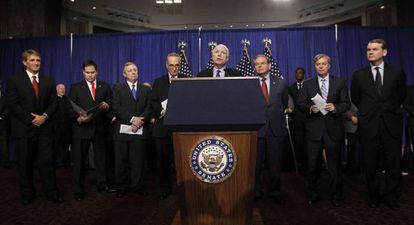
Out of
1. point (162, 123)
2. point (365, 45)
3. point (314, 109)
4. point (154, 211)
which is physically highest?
point (365, 45)

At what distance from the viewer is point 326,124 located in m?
3.18

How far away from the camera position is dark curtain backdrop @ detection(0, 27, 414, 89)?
6.62 meters

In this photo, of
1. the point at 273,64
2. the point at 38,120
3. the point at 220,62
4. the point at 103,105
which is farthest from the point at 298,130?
the point at 38,120

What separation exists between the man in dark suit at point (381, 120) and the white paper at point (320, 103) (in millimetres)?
405

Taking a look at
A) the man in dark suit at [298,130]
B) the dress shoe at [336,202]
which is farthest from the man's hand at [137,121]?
the man in dark suit at [298,130]

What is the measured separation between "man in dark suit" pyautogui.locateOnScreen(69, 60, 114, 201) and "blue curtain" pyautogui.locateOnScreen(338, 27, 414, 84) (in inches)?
202

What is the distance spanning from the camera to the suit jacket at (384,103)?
3010mm

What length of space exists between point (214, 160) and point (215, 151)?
0.05 m

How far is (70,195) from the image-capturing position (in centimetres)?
372

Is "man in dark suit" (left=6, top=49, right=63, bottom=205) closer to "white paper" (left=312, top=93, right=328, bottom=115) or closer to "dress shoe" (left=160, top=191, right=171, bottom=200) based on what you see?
"dress shoe" (left=160, top=191, right=171, bottom=200)

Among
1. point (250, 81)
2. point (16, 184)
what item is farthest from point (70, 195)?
point (250, 81)

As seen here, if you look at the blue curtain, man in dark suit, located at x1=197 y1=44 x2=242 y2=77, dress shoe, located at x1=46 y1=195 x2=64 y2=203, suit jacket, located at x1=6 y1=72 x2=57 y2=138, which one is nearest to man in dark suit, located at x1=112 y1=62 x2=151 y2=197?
dress shoe, located at x1=46 y1=195 x2=64 y2=203

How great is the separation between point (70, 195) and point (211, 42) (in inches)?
173

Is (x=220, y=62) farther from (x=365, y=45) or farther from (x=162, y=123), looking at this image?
(x=365, y=45)
